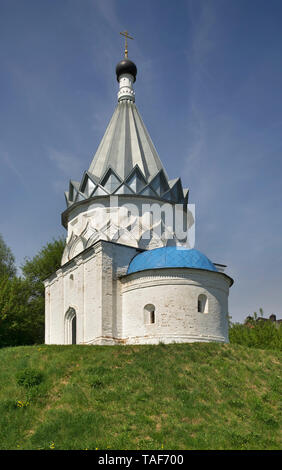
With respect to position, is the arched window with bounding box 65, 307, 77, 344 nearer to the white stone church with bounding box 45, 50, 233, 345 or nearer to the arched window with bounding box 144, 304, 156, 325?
the white stone church with bounding box 45, 50, 233, 345

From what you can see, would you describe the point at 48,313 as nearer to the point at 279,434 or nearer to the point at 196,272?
the point at 196,272

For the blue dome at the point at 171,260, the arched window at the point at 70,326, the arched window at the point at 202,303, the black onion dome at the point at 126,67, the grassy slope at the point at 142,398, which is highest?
the black onion dome at the point at 126,67

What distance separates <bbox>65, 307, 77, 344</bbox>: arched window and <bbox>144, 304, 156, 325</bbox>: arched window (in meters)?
3.61

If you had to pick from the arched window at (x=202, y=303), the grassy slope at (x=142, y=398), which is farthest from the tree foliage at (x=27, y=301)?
the arched window at (x=202, y=303)

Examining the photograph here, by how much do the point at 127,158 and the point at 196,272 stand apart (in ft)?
21.9

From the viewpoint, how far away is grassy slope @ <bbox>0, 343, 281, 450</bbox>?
34.0ft

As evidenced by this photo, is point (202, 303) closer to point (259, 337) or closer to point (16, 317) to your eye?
point (259, 337)

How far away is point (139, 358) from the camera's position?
1434 centimetres

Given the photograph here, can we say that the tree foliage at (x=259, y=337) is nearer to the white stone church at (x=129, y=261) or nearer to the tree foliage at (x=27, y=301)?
the white stone church at (x=129, y=261)

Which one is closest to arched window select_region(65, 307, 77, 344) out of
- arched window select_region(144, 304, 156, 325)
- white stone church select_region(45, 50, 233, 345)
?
white stone church select_region(45, 50, 233, 345)

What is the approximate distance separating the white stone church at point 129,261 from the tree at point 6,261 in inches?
304

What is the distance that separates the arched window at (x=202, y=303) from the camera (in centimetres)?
1752

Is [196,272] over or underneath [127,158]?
underneath
